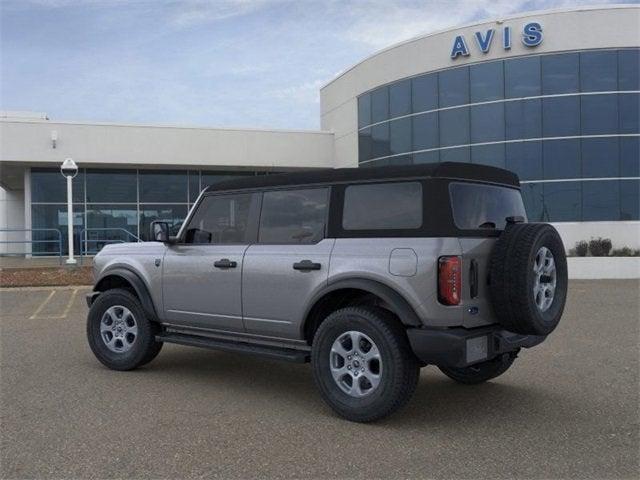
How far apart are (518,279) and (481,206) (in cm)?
74

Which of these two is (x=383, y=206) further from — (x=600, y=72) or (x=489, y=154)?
(x=600, y=72)

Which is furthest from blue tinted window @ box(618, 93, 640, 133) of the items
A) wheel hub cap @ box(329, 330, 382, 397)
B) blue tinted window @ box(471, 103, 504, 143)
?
→ wheel hub cap @ box(329, 330, 382, 397)

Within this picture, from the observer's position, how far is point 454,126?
22938 mm

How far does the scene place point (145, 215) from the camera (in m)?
26.2

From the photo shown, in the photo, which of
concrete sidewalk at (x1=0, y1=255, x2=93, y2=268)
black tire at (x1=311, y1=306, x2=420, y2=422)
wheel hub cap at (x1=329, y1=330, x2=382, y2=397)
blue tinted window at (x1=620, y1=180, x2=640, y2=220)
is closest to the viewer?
black tire at (x1=311, y1=306, x2=420, y2=422)

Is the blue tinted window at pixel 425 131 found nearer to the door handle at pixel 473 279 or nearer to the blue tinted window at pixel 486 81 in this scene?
the blue tinted window at pixel 486 81

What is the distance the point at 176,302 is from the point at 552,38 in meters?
19.3

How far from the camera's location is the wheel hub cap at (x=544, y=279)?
189 inches

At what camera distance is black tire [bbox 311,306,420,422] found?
4.50 metres

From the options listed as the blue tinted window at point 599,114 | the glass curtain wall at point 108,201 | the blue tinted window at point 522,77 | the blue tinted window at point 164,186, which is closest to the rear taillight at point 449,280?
the blue tinted window at point 599,114

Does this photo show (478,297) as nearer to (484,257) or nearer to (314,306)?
(484,257)

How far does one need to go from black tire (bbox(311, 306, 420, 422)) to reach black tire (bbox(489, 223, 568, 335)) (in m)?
0.76

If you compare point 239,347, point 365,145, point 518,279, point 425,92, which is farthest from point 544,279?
point 365,145

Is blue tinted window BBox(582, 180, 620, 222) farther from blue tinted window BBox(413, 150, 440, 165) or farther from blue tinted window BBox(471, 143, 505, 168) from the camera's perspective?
blue tinted window BBox(413, 150, 440, 165)
